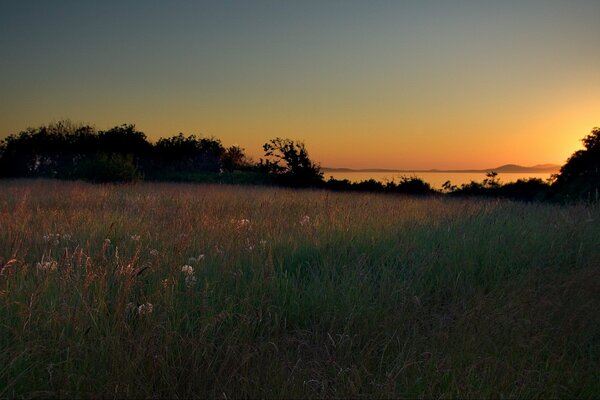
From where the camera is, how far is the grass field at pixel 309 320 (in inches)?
108

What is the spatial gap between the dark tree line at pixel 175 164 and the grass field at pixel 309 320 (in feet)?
35.8

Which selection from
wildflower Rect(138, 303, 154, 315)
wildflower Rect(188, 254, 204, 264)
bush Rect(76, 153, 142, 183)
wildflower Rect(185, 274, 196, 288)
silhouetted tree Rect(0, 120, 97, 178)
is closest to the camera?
wildflower Rect(138, 303, 154, 315)

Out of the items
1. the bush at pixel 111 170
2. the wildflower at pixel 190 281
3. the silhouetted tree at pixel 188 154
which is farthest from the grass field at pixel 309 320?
the silhouetted tree at pixel 188 154

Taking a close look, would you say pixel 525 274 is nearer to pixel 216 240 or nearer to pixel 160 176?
pixel 216 240

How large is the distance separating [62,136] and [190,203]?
22494mm

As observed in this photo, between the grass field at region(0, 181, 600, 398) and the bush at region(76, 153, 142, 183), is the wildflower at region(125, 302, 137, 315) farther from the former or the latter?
the bush at region(76, 153, 142, 183)

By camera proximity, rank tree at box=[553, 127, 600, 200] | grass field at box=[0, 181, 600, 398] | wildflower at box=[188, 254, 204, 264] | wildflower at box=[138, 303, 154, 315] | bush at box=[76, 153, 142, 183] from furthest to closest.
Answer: bush at box=[76, 153, 142, 183], tree at box=[553, 127, 600, 200], wildflower at box=[188, 254, 204, 264], wildflower at box=[138, 303, 154, 315], grass field at box=[0, 181, 600, 398]

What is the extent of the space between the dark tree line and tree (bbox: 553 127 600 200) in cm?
3

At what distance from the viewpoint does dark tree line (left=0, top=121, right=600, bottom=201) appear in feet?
55.7

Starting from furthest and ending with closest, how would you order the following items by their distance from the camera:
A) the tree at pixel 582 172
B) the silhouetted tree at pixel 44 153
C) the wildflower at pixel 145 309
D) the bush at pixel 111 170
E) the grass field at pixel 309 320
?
1. the silhouetted tree at pixel 44 153
2. the bush at pixel 111 170
3. the tree at pixel 582 172
4. the wildflower at pixel 145 309
5. the grass field at pixel 309 320

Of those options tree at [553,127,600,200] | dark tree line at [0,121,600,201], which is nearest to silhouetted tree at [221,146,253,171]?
dark tree line at [0,121,600,201]

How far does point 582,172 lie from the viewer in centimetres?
1507

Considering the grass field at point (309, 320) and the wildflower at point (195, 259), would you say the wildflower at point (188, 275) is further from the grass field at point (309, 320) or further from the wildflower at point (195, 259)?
the wildflower at point (195, 259)

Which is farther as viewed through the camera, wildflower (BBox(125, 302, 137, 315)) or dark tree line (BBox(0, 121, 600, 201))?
dark tree line (BBox(0, 121, 600, 201))
